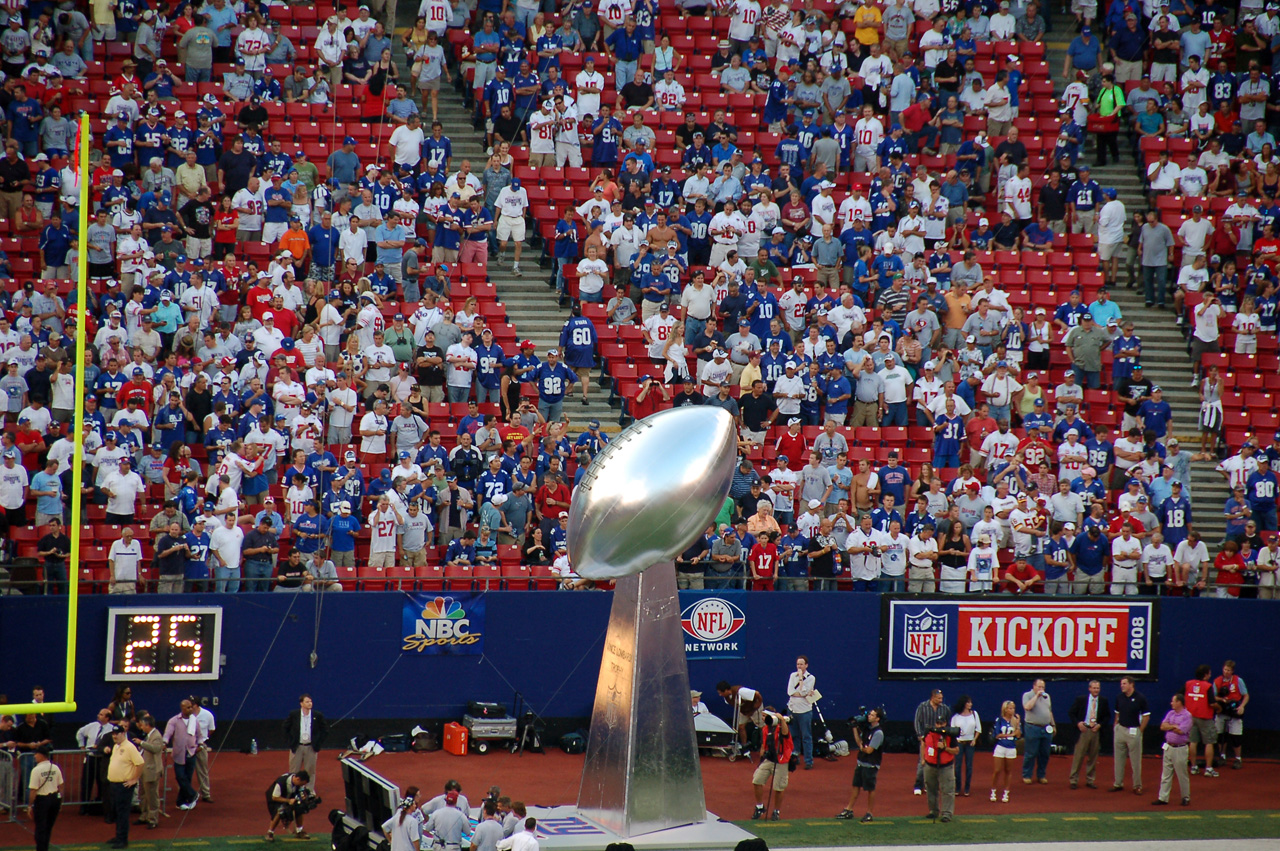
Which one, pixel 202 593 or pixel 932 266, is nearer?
pixel 202 593

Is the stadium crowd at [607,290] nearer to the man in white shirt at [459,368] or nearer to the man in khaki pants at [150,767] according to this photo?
the man in white shirt at [459,368]

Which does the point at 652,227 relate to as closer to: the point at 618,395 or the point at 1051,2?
the point at 618,395

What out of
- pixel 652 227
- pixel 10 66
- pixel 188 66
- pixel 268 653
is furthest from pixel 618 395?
pixel 10 66

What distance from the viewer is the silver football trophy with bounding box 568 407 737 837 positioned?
661 inches

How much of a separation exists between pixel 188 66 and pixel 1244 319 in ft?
61.0

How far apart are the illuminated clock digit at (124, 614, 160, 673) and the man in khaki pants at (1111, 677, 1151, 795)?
1272 cm

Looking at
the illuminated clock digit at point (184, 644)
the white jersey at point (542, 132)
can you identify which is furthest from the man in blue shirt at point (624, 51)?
the illuminated clock digit at point (184, 644)

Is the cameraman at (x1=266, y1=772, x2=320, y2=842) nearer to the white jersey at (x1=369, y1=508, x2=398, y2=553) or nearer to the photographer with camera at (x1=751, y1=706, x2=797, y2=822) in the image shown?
the white jersey at (x1=369, y1=508, x2=398, y2=553)

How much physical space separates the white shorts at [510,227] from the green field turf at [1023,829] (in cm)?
1191

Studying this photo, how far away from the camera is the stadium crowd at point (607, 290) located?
2245cm

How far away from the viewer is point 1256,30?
107 ft

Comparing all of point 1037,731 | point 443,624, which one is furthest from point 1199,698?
point 443,624

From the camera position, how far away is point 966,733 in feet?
68.2

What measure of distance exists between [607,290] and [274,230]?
5457 millimetres
